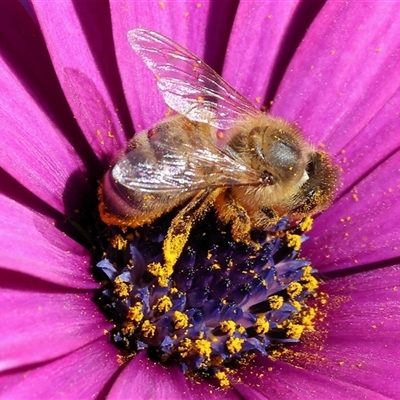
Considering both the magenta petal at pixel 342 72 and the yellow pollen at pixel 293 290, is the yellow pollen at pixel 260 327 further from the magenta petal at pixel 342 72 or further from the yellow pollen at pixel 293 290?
the magenta petal at pixel 342 72

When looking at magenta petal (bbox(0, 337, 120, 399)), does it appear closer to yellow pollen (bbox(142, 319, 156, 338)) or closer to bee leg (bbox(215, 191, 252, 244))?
yellow pollen (bbox(142, 319, 156, 338))

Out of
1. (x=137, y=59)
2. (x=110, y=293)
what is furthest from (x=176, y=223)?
(x=137, y=59)

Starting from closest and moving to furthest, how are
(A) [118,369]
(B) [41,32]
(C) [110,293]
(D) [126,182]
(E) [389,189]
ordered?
(D) [126,182] → (A) [118,369] → (C) [110,293] → (B) [41,32] → (E) [389,189]

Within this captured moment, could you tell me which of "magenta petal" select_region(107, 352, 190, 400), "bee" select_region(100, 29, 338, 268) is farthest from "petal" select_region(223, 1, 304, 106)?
"magenta petal" select_region(107, 352, 190, 400)

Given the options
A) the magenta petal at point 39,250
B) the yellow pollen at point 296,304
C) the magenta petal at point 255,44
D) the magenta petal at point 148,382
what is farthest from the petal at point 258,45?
the magenta petal at point 148,382

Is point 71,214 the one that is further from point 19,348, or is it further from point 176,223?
point 19,348
